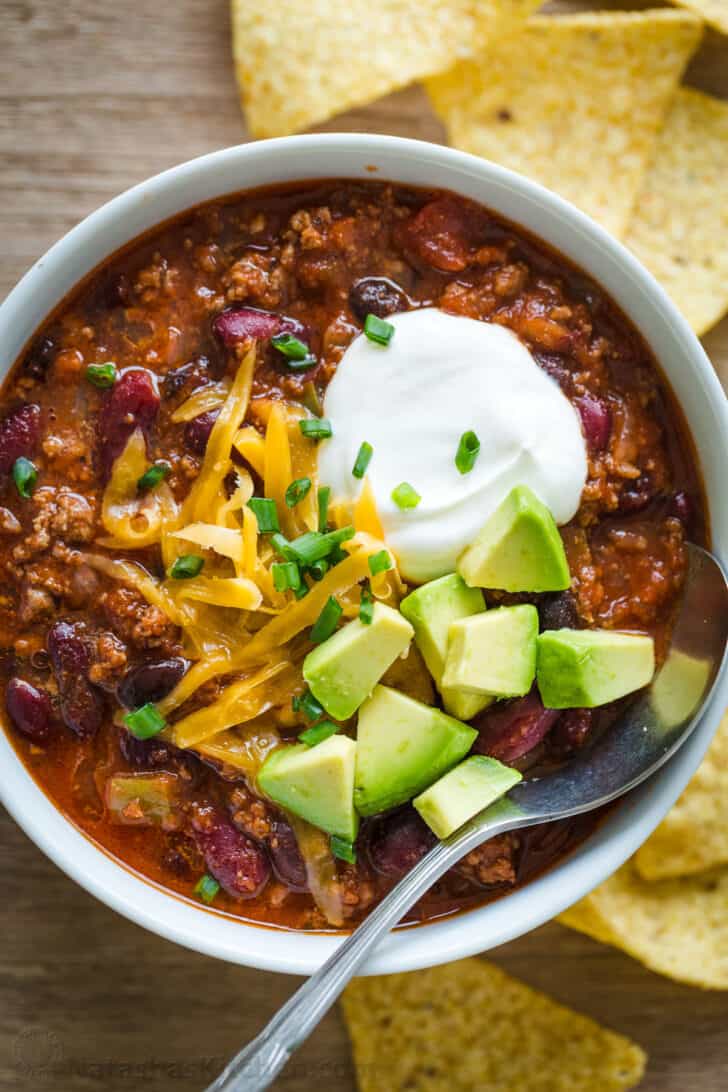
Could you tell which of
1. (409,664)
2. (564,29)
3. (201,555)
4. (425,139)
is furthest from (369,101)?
(409,664)

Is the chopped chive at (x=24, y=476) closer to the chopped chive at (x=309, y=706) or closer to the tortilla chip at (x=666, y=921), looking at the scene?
the chopped chive at (x=309, y=706)

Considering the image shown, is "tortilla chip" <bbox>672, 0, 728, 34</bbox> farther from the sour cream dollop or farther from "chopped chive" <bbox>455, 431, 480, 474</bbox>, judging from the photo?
"chopped chive" <bbox>455, 431, 480, 474</bbox>

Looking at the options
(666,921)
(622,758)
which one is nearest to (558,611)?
(622,758)

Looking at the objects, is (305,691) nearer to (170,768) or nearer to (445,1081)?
(170,768)

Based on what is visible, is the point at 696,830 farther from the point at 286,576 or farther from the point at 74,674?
the point at 74,674

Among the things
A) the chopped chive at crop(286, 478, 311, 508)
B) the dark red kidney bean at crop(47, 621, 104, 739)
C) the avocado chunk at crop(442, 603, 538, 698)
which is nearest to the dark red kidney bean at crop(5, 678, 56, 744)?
the dark red kidney bean at crop(47, 621, 104, 739)

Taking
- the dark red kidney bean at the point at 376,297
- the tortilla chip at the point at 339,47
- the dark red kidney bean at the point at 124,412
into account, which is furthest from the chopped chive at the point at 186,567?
the tortilla chip at the point at 339,47

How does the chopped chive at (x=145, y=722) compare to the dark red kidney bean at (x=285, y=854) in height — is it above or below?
above
